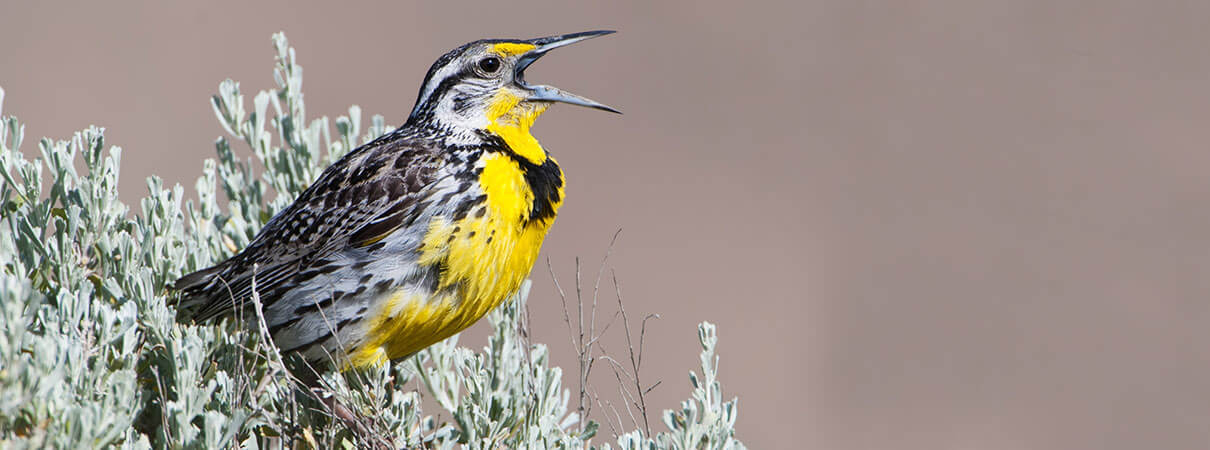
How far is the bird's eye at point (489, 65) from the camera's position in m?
2.75

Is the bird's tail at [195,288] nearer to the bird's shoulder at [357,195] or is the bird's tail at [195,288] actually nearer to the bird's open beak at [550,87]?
the bird's shoulder at [357,195]

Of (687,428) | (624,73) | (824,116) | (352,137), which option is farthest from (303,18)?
(687,428)

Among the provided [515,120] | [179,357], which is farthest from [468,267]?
[179,357]

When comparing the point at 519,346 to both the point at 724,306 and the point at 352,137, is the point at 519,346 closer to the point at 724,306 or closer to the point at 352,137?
the point at 352,137

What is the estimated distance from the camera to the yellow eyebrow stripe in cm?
279

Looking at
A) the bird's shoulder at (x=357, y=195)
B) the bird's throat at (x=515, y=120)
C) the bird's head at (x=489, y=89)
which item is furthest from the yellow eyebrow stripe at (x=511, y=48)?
the bird's shoulder at (x=357, y=195)

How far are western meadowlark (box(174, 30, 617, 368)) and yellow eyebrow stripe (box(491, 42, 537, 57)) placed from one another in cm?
2

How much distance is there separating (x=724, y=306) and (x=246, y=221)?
3434 mm

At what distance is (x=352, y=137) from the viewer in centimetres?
328

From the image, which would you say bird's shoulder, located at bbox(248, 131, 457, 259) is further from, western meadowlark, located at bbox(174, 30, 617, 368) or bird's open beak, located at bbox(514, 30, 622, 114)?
bird's open beak, located at bbox(514, 30, 622, 114)

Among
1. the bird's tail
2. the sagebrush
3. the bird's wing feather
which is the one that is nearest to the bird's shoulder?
the bird's wing feather

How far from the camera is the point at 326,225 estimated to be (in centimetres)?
256

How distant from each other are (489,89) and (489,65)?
59 millimetres

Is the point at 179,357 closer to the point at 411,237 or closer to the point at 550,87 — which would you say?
the point at 411,237
